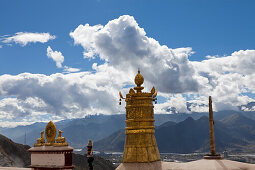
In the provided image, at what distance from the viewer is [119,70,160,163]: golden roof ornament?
52.7 feet

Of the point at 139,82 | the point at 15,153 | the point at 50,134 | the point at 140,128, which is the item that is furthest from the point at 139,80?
the point at 15,153

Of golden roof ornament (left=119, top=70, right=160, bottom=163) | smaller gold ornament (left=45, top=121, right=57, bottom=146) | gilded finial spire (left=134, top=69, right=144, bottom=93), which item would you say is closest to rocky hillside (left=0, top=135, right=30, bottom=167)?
smaller gold ornament (left=45, top=121, right=57, bottom=146)

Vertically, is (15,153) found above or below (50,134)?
below

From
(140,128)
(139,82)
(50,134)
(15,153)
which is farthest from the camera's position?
(15,153)

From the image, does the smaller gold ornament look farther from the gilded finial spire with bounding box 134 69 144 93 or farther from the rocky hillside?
the rocky hillside

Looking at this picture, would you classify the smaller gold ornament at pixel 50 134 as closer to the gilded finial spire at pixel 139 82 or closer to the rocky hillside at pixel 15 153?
the gilded finial spire at pixel 139 82

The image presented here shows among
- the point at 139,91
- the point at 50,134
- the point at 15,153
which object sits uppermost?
the point at 139,91

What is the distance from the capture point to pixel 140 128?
16.2 metres

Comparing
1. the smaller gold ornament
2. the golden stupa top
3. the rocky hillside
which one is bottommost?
the rocky hillside

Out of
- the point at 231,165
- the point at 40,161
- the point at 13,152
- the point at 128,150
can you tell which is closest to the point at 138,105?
the point at 128,150

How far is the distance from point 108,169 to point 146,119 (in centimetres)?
17339

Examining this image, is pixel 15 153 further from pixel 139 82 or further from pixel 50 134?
pixel 139 82

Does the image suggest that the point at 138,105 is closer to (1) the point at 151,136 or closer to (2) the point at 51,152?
(1) the point at 151,136

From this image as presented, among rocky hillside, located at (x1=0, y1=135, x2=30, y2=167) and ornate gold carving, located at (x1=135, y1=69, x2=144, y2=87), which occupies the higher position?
ornate gold carving, located at (x1=135, y1=69, x2=144, y2=87)
